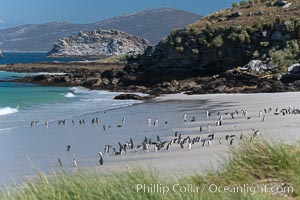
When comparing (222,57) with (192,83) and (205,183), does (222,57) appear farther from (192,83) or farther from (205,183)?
(205,183)

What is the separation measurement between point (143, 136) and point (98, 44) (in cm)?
15133

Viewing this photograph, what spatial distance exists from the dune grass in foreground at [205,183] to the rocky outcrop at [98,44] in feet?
485

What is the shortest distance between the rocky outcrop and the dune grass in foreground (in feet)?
485

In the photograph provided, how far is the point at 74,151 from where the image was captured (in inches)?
555

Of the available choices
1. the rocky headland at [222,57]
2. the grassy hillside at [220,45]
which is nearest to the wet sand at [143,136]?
the rocky headland at [222,57]

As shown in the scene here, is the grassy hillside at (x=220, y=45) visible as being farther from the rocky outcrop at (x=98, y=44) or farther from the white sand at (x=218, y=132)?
the rocky outcrop at (x=98, y=44)

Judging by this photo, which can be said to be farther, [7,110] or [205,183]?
[7,110]

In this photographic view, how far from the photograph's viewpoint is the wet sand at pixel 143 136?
1080 centimetres

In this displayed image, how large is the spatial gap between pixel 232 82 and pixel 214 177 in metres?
28.0

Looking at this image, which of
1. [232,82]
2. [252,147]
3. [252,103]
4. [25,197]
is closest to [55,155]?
[252,147]

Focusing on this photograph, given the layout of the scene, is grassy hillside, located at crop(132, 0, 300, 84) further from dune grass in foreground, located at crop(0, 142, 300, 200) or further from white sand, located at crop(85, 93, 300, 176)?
dune grass in foreground, located at crop(0, 142, 300, 200)

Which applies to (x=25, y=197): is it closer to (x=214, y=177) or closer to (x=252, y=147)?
(x=214, y=177)

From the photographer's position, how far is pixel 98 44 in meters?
166

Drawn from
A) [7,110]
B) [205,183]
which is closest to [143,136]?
[205,183]
